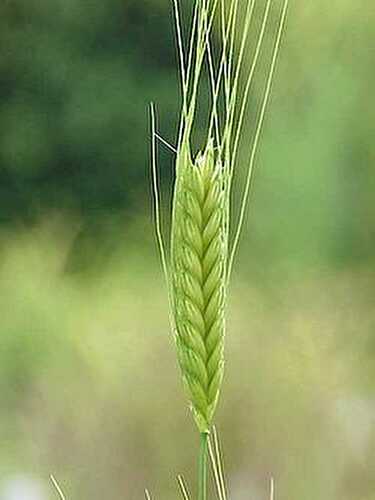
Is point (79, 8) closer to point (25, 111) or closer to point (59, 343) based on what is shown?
point (25, 111)

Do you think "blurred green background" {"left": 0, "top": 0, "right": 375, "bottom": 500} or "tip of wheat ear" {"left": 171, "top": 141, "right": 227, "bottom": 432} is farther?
"blurred green background" {"left": 0, "top": 0, "right": 375, "bottom": 500}

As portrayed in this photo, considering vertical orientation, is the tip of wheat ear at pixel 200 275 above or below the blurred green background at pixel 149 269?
above

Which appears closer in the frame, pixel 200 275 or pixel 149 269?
pixel 200 275

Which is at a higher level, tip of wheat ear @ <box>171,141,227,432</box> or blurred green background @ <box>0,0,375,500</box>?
tip of wheat ear @ <box>171,141,227,432</box>

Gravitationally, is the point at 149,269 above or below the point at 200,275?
below

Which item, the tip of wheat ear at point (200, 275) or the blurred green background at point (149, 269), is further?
the blurred green background at point (149, 269)
